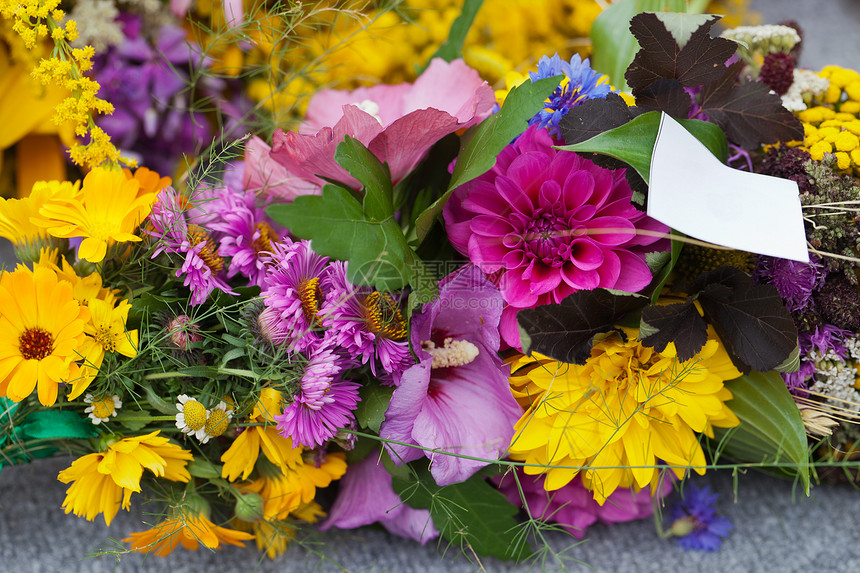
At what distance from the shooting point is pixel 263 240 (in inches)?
23.9

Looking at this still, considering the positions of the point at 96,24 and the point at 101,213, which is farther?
the point at 96,24

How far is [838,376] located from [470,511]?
0.37 m

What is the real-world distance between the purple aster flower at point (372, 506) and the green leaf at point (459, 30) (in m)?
0.46

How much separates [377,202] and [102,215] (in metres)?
0.24

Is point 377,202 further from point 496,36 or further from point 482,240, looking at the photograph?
point 496,36

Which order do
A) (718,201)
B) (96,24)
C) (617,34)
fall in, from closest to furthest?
(718,201)
(617,34)
(96,24)

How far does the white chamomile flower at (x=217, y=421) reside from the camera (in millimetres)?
523

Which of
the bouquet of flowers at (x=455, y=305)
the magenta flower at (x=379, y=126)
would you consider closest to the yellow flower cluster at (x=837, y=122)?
the bouquet of flowers at (x=455, y=305)

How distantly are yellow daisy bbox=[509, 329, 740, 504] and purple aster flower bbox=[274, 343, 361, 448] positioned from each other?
0.16 metres

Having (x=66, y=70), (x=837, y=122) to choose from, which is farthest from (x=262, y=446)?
(x=837, y=122)

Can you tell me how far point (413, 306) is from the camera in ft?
1.72

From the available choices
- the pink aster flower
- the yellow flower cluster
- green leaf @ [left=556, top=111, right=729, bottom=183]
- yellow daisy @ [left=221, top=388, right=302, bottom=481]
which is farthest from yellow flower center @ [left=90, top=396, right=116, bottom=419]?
the yellow flower cluster

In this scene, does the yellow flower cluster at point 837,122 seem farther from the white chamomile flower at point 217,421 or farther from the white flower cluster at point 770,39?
the white chamomile flower at point 217,421

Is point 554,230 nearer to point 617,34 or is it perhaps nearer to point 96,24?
point 617,34
